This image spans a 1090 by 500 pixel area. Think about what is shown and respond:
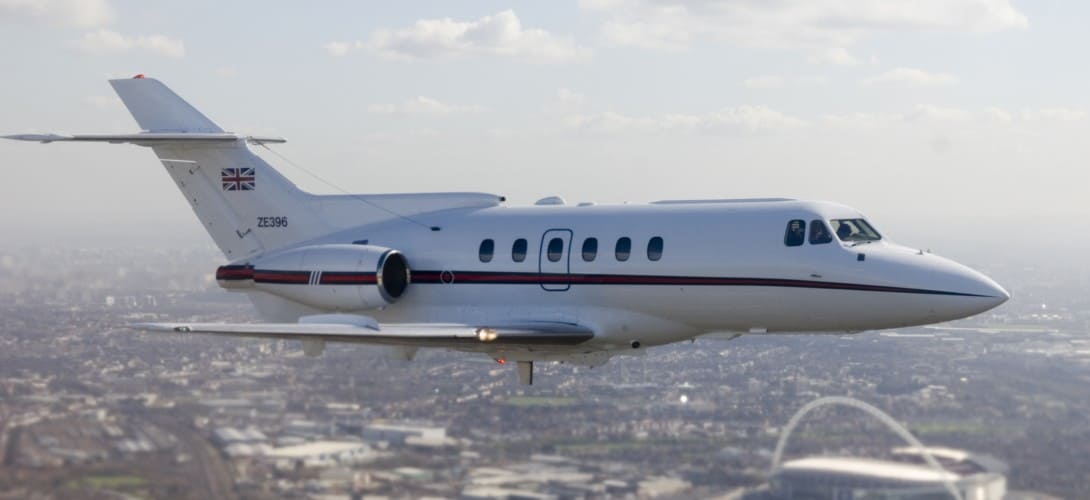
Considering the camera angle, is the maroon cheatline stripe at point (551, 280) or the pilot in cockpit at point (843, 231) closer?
the maroon cheatline stripe at point (551, 280)

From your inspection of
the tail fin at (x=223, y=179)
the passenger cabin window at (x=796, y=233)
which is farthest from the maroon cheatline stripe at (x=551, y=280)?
the tail fin at (x=223, y=179)

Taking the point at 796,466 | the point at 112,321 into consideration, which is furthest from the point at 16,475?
the point at 112,321

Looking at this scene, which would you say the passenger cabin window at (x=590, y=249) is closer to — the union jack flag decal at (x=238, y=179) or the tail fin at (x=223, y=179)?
the tail fin at (x=223, y=179)

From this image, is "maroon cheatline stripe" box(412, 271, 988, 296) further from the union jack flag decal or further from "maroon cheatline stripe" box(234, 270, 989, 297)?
the union jack flag decal

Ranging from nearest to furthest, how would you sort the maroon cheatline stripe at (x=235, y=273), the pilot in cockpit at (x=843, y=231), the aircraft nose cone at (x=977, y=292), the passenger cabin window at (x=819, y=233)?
the aircraft nose cone at (x=977, y=292) < the passenger cabin window at (x=819, y=233) < the pilot in cockpit at (x=843, y=231) < the maroon cheatline stripe at (x=235, y=273)

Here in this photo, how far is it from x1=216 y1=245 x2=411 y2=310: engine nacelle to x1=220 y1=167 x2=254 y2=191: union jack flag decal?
2714mm

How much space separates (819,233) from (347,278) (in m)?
10.3

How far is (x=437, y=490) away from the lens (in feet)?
108

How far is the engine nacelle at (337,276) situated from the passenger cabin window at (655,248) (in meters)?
5.85

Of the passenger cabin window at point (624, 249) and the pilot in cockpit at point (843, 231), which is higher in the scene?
the pilot in cockpit at point (843, 231)

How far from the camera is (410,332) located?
3062cm

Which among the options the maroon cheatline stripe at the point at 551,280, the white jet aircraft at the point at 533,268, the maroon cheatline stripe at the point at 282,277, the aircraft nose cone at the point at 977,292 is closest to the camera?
the aircraft nose cone at the point at 977,292

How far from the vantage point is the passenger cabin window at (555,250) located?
1254 inches

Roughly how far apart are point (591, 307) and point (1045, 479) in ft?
41.9
